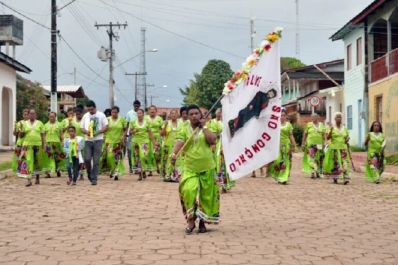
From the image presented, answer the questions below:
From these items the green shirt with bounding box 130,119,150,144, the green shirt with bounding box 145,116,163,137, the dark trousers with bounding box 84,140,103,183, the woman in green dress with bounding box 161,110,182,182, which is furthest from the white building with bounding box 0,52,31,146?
the dark trousers with bounding box 84,140,103,183

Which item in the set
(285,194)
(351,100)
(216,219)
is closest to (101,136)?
(285,194)

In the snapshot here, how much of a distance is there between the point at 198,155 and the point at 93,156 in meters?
7.01

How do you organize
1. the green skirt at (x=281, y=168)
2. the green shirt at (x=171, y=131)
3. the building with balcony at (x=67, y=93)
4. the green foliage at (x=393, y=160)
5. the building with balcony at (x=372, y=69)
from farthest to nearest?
the building with balcony at (x=67, y=93) < the building with balcony at (x=372, y=69) < the green foliage at (x=393, y=160) < the green shirt at (x=171, y=131) < the green skirt at (x=281, y=168)

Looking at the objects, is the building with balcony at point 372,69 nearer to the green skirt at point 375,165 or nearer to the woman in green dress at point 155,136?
the green skirt at point 375,165

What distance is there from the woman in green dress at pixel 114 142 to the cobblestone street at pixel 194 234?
2442 mm

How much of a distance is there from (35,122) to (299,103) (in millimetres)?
37860

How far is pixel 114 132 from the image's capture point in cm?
1616

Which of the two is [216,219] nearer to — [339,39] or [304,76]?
[339,39]

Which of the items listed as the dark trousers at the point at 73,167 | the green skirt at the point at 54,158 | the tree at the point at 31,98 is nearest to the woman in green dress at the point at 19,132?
the green skirt at the point at 54,158

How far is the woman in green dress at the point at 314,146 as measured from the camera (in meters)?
17.7

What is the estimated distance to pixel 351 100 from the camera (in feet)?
115

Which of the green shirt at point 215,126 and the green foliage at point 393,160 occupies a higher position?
the green shirt at point 215,126

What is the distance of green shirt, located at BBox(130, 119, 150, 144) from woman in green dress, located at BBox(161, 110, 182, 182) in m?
0.40

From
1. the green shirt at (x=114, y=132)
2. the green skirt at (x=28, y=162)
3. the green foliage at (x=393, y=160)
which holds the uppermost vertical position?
the green shirt at (x=114, y=132)
